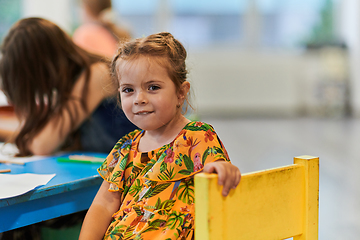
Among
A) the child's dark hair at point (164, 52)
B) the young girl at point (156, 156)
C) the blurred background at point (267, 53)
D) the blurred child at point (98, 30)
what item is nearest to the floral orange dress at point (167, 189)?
the young girl at point (156, 156)

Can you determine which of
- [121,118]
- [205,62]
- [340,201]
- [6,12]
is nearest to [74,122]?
[121,118]

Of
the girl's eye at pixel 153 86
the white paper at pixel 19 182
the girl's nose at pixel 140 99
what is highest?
the girl's eye at pixel 153 86

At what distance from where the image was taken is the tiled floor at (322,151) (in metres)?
1.65

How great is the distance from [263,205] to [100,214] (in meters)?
0.34

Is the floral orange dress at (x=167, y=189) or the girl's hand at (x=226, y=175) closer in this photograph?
the girl's hand at (x=226, y=175)

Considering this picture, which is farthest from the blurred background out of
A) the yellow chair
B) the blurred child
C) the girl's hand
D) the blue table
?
the girl's hand

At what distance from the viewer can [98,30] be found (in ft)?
6.97

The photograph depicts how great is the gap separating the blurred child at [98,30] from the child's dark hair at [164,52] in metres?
1.35

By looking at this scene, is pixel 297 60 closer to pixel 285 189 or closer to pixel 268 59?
pixel 268 59

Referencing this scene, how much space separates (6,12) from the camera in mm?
3428

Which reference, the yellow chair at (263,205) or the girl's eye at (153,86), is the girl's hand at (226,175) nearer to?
the yellow chair at (263,205)

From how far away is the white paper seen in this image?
2.33ft

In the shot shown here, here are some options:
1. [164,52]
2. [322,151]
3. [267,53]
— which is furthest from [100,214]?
[267,53]

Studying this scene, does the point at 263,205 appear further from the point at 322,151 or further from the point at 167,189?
the point at 322,151
